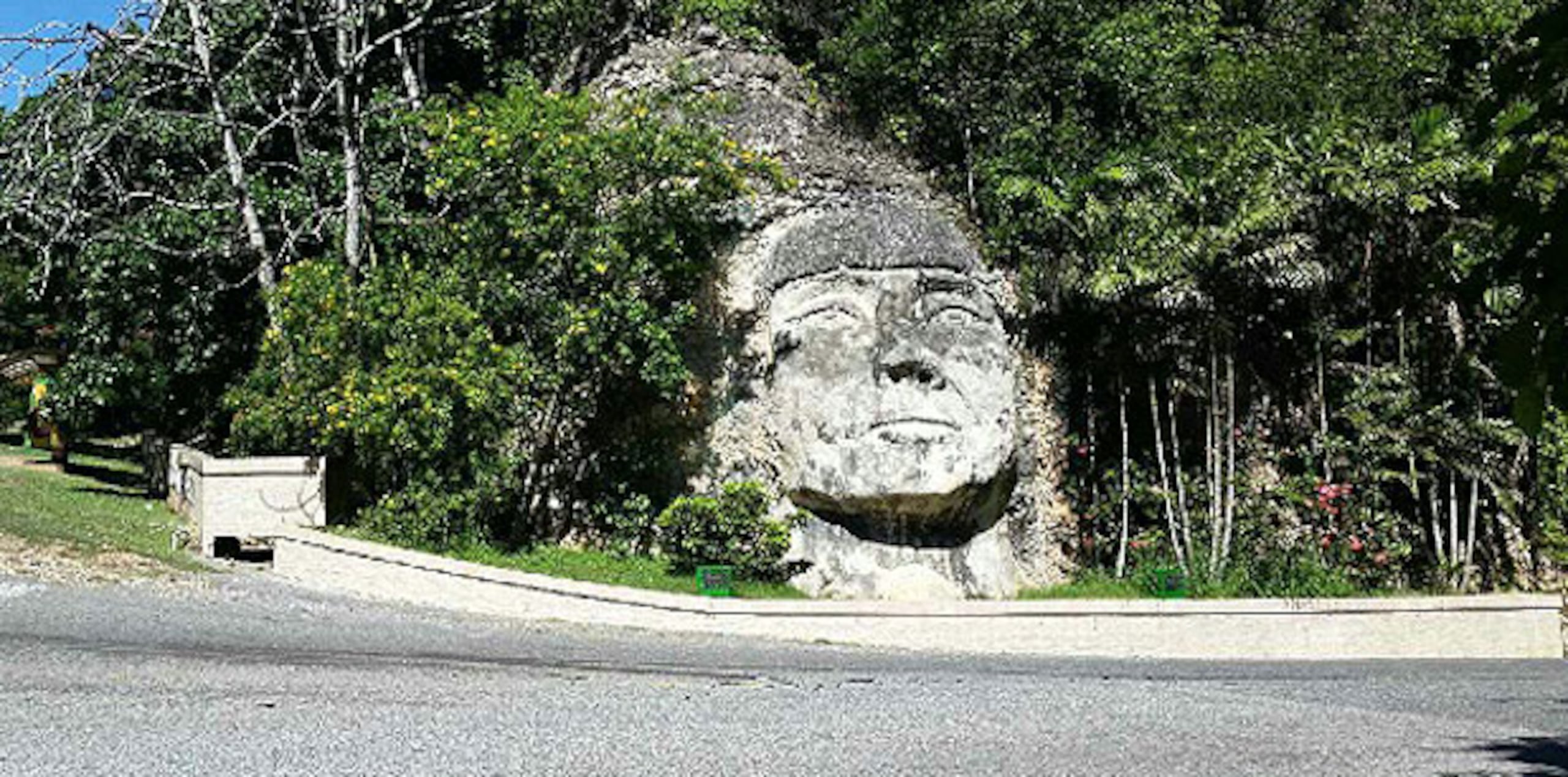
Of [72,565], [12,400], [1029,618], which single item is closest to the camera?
[72,565]

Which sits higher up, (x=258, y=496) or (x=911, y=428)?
(x=911, y=428)

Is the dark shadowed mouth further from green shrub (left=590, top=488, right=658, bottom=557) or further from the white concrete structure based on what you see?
the white concrete structure

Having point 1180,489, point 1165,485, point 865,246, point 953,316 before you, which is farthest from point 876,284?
point 1180,489

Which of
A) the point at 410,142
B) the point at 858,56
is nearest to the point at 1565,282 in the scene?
the point at 858,56

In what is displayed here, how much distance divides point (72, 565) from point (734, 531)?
6025mm

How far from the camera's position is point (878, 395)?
15938 millimetres

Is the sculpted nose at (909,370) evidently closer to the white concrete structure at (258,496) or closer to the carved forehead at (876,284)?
the carved forehead at (876,284)

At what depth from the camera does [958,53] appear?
60.9 feet

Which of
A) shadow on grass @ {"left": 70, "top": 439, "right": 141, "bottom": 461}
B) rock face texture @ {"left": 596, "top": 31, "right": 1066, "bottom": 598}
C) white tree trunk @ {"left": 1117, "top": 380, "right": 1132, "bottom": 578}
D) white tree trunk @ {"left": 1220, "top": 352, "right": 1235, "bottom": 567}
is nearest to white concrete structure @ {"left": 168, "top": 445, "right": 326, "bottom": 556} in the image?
rock face texture @ {"left": 596, "top": 31, "right": 1066, "bottom": 598}

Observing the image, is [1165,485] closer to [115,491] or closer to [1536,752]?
[1536,752]

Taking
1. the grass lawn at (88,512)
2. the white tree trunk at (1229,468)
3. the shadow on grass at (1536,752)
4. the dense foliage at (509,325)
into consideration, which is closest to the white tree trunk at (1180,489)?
the white tree trunk at (1229,468)

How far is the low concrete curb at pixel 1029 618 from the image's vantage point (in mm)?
13719

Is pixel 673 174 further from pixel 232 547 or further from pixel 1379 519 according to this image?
pixel 1379 519

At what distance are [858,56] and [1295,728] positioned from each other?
1163 centimetres
